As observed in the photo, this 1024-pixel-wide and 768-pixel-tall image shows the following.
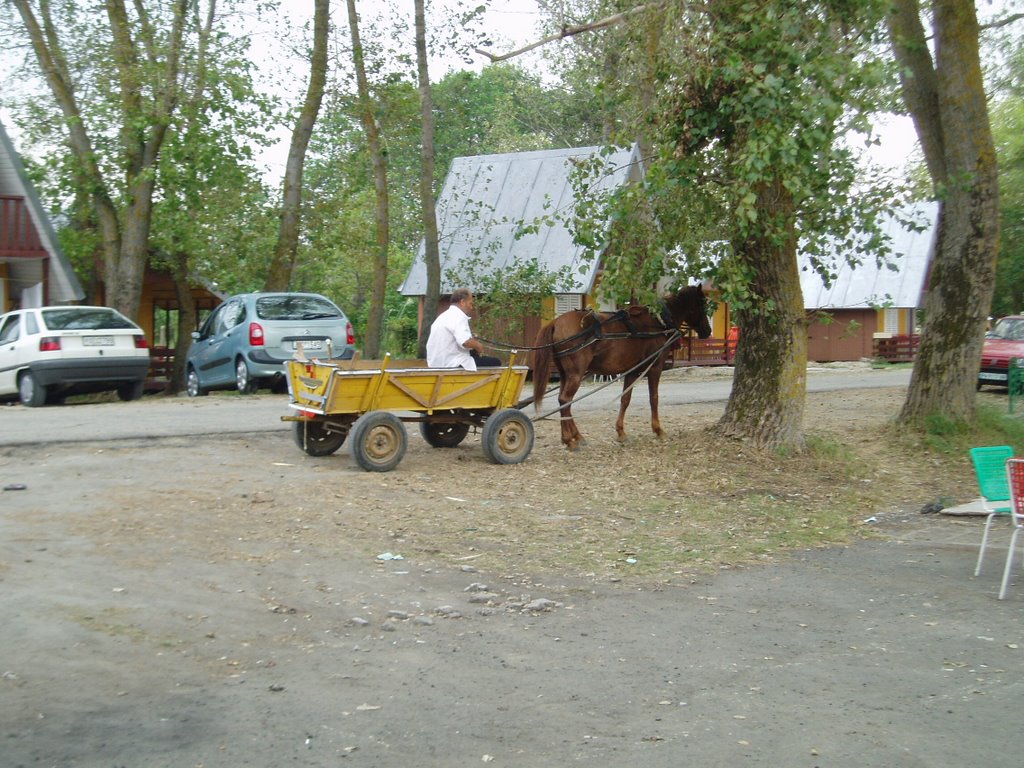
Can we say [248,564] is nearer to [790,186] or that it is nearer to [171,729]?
[171,729]

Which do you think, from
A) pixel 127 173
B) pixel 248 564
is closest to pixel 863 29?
pixel 248 564

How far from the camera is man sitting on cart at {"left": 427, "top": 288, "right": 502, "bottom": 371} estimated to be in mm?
12562

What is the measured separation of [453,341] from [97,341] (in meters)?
8.71

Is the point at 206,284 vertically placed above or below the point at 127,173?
below

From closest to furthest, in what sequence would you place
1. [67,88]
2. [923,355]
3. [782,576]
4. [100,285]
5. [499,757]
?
1. [499,757]
2. [782,576]
3. [923,355]
4. [67,88]
5. [100,285]

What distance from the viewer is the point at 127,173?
80.4 ft

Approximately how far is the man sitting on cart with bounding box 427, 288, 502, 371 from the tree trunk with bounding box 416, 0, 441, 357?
1061 cm

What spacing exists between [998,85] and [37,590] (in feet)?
56.7

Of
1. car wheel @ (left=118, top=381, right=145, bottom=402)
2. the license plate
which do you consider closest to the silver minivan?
car wheel @ (left=118, top=381, right=145, bottom=402)

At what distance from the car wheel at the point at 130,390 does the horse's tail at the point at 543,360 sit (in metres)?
8.67

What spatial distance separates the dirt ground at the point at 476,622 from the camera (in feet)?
17.1

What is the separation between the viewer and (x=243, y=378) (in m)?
20.5

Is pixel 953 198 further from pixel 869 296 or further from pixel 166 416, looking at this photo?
pixel 869 296

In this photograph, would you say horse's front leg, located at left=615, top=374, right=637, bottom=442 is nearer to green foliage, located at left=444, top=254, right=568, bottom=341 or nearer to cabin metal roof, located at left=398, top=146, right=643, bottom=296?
green foliage, located at left=444, top=254, right=568, bottom=341
